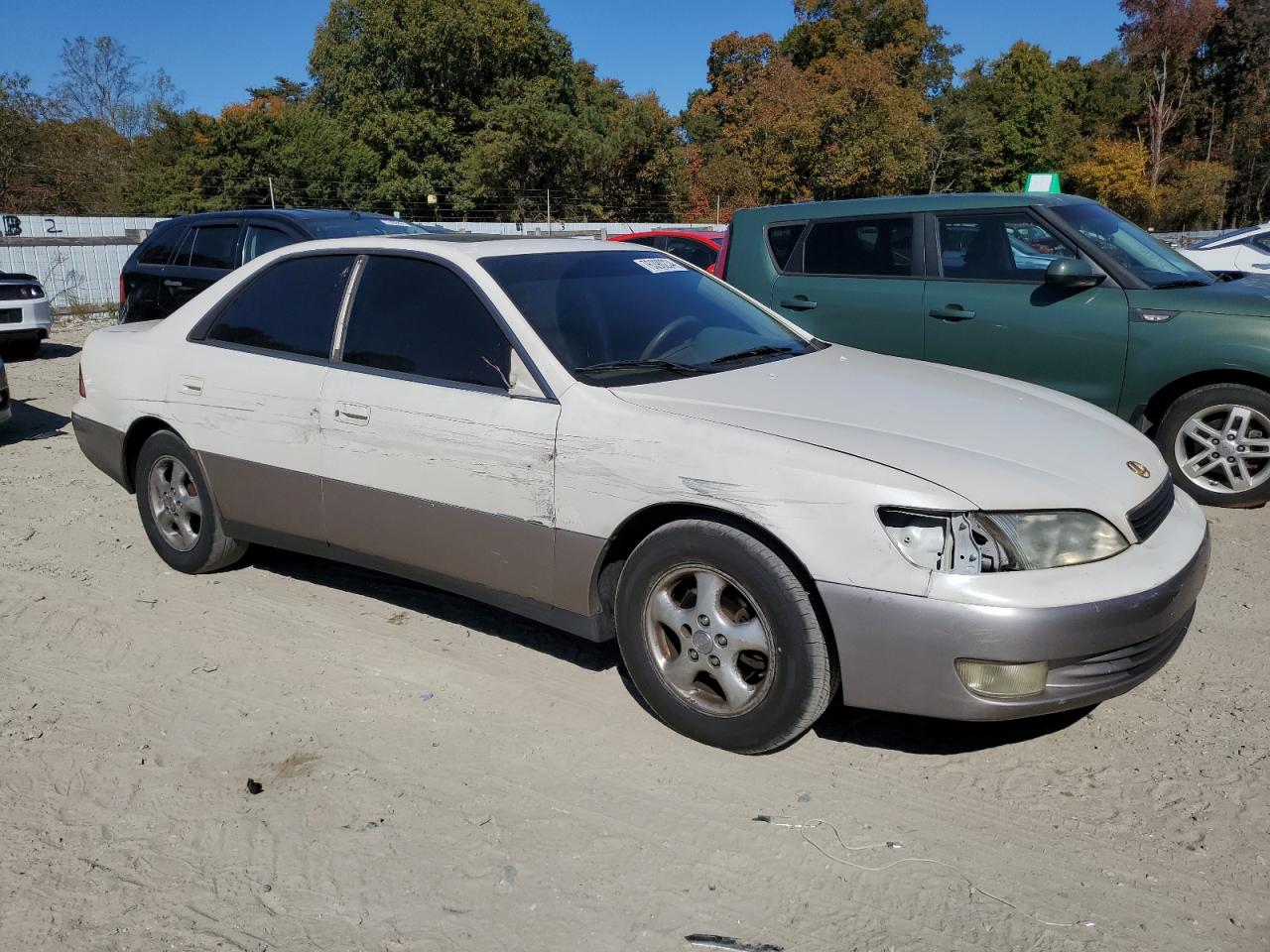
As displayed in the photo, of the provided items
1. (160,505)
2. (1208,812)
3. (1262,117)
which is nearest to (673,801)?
(1208,812)

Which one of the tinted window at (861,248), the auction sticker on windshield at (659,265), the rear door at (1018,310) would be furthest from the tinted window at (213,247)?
the rear door at (1018,310)

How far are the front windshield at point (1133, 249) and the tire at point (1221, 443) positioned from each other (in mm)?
754

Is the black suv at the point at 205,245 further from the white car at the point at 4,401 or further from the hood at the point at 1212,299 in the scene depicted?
the hood at the point at 1212,299

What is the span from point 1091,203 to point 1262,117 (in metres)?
56.1

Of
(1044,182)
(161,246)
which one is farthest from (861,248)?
(1044,182)

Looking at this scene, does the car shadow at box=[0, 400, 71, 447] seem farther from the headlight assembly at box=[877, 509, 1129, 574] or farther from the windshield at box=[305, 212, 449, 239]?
the headlight assembly at box=[877, 509, 1129, 574]

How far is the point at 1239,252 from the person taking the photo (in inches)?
588

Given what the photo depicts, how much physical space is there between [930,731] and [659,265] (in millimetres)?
2208

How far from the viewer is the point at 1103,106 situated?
212 feet

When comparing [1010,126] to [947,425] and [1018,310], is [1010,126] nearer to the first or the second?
[1018,310]

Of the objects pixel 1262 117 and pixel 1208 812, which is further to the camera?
pixel 1262 117

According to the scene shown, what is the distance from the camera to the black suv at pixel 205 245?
8.58m

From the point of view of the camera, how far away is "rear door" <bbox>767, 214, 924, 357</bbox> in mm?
6758

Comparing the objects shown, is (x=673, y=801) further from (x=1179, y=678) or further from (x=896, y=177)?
(x=896, y=177)
